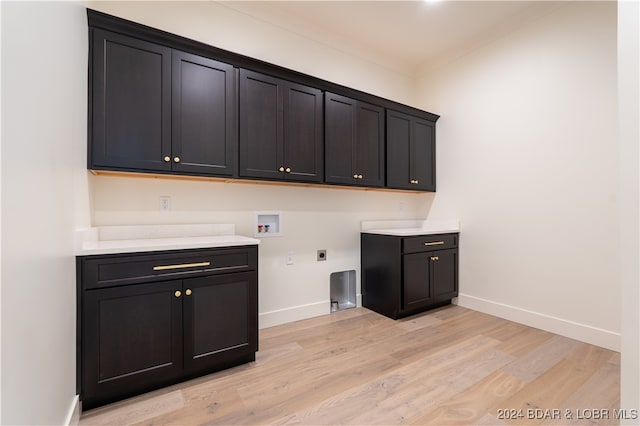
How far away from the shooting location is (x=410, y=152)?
3273 millimetres

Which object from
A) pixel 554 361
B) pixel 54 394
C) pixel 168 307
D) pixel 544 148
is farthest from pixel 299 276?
pixel 544 148

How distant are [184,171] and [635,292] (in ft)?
7.97

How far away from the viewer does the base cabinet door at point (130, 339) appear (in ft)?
4.99

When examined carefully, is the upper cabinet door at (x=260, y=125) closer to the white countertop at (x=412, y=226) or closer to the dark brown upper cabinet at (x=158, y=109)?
the dark brown upper cabinet at (x=158, y=109)

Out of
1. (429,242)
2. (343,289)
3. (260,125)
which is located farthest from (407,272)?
(260,125)

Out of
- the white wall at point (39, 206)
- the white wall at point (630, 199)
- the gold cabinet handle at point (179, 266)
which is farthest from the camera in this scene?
the gold cabinet handle at point (179, 266)

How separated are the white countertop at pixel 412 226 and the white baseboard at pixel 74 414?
2.55 meters

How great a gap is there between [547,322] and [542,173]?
1.37 metres

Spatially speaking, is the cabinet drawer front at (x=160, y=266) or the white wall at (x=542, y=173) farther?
the white wall at (x=542, y=173)

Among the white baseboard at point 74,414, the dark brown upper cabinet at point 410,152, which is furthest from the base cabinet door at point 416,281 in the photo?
the white baseboard at point 74,414

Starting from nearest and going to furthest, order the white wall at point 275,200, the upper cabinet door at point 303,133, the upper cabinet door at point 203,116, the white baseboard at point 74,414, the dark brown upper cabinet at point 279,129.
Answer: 1. the white baseboard at point 74,414
2. the upper cabinet door at point 203,116
3. the white wall at point 275,200
4. the dark brown upper cabinet at point 279,129
5. the upper cabinet door at point 303,133

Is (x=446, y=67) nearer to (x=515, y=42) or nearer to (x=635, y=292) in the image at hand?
(x=515, y=42)

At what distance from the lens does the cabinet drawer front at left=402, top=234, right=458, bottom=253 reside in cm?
285

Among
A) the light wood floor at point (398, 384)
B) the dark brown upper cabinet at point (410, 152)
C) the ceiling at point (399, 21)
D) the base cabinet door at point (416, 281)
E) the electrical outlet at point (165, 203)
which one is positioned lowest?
the light wood floor at point (398, 384)
